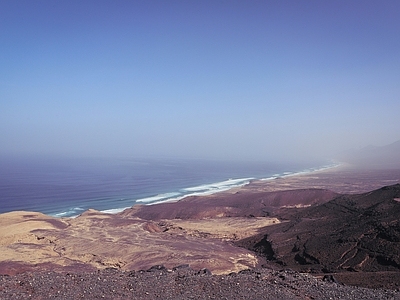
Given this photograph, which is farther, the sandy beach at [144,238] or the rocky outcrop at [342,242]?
the sandy beach at [144,238]

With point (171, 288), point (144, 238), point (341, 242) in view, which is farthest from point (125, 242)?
point (341, 242)

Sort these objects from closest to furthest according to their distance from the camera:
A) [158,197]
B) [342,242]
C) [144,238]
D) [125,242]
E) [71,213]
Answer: [342,242] → [125,242] → [144,238] → [71,213] → [158,197]

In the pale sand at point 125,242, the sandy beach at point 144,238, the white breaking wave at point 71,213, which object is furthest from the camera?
the white breaking wave at point 71,213

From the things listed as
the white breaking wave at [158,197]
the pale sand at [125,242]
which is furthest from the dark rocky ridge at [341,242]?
the white breaking wave at [158,197]

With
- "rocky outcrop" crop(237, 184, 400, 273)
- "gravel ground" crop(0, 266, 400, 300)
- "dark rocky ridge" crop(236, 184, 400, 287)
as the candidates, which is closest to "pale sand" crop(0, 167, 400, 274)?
"dark rocky ridge" crop(236, 184, 400, 287)

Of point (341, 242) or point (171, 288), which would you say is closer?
point (171, 288)

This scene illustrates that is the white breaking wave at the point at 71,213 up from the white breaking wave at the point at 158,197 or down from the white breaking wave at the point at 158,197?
up

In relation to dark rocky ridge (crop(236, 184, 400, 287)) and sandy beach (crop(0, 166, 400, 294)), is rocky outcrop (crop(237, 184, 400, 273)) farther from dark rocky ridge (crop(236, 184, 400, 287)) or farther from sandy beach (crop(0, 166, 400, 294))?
sandy beach (crop(0, 166, 400, 294))

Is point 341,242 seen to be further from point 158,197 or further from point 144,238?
point 158,197

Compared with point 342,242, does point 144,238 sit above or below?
below

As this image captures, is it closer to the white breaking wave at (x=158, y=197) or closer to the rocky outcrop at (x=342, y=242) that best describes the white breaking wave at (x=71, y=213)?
the white breaking wave at (x=158, y=197)
